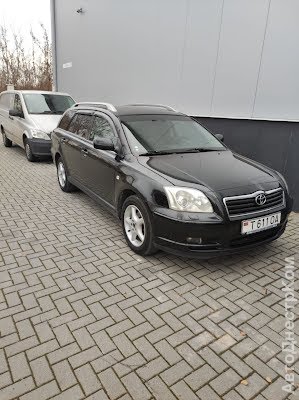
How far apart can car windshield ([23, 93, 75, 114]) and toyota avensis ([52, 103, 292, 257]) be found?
14.7 ft

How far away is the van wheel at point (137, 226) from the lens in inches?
135

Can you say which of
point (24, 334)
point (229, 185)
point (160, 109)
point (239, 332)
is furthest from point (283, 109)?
point (24, 334)

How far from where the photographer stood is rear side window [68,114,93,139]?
4867mm

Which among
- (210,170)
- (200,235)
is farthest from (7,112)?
(200,235)

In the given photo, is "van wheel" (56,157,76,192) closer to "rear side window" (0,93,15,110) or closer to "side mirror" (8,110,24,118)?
"side mirror" (8,110,24,118)

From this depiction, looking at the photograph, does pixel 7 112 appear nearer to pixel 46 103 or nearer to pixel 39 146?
pixel 46 103

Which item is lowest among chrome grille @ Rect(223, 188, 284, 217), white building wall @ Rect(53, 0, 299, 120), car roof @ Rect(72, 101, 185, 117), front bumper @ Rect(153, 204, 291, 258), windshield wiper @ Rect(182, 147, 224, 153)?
front bumper @ Rect(153, 204, 291, 258)

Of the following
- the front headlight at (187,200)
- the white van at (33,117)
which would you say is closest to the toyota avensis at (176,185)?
the front headlight at (187,200)

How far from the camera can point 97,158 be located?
14.6 ft

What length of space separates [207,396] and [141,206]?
1.91 meters

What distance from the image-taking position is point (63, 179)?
19.8 feet

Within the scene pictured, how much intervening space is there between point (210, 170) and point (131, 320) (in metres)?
1.77

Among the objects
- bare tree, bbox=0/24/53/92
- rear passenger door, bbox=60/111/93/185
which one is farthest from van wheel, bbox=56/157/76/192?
bare tree, bbox=0/24/53/92

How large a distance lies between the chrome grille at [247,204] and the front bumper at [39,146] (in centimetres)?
624
